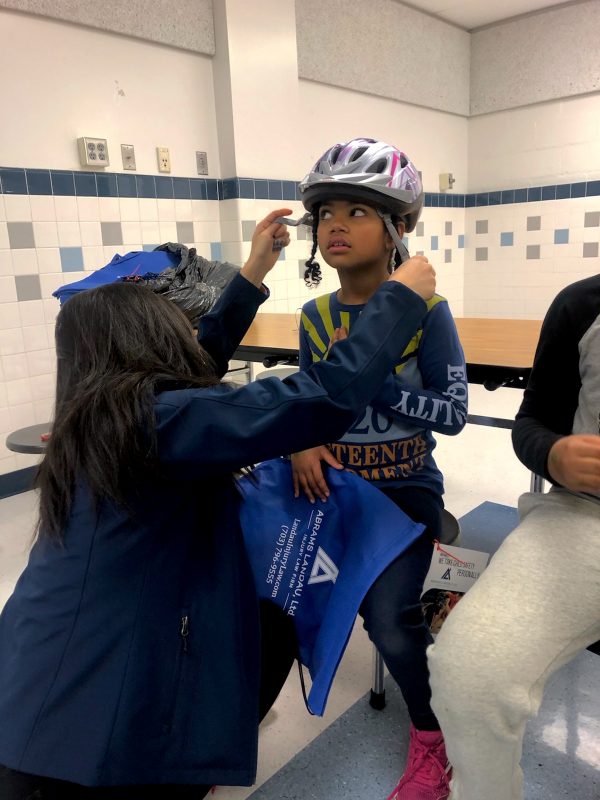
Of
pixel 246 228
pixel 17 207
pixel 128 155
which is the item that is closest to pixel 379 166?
pixel 17 207

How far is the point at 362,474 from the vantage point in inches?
51.6

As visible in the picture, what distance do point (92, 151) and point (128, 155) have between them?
0.80 ft

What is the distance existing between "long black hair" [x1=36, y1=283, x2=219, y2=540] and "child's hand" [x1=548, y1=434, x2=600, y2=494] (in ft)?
1.80

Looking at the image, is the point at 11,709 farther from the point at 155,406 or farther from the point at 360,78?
the point at 360,78

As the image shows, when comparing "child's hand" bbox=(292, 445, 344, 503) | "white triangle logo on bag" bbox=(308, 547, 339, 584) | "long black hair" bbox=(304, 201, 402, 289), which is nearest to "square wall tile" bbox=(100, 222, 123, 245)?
"long black hair" bbox=(304, 201, 402, 289)

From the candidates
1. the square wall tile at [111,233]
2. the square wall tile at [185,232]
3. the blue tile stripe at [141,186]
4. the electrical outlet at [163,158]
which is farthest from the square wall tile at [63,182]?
the square wall tile at [185,232]

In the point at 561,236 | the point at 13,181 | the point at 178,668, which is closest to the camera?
the point at 178,668

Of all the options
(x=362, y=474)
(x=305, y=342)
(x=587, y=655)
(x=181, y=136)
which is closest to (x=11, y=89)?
(x=181, y=136)

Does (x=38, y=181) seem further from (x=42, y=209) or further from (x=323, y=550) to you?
(x=323, y=550)

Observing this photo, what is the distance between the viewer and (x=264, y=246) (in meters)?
1.30

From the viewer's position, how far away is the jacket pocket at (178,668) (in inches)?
36.1

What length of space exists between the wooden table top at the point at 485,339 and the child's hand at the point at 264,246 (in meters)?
0.58

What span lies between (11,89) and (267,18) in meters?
1.74

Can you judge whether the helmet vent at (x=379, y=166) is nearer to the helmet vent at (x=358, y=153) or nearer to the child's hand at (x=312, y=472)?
the helmet vent at (x=358, y=153)
